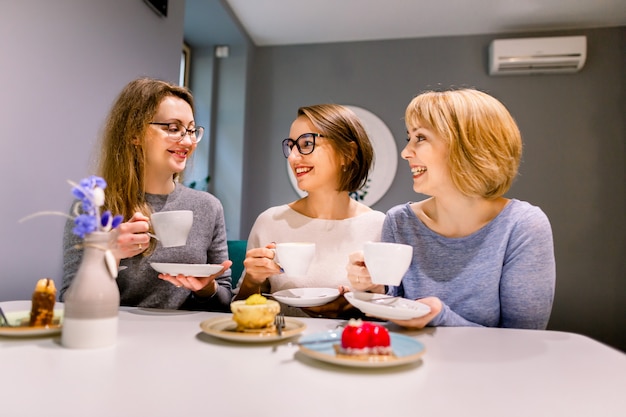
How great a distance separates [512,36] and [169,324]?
4.07 metres

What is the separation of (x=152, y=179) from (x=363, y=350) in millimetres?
1191

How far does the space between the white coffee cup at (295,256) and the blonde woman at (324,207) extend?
0.42 meters

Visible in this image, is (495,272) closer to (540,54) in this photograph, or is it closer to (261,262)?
(261,262)

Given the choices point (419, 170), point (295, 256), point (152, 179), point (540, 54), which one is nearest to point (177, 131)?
point (152, 179)

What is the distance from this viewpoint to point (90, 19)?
2057 millimetres

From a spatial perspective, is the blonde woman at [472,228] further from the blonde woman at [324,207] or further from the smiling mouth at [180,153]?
the smiling mouth at [180,153]

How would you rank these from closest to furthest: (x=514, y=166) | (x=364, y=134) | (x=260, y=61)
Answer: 1. (x=514, y=166)
2. (x=364, y=134)
3. (x=260, y=61)

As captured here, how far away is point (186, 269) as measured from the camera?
3.61 feet

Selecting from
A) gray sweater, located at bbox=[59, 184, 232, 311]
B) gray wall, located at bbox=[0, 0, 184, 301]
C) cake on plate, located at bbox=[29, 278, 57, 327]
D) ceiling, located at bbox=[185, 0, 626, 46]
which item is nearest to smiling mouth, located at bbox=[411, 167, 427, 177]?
gray sweater, located at bbox=[59, 184, 232, 311]

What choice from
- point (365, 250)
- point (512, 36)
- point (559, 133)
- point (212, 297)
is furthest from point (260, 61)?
point (365, 250)

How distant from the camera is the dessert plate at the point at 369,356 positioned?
713 millimetres

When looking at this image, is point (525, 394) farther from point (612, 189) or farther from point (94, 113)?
point (612, 189)

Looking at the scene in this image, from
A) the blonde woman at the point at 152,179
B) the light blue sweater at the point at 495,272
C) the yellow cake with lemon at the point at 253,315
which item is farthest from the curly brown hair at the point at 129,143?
the light blue sweater at the point at 495,272

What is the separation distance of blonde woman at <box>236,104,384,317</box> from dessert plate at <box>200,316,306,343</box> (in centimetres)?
51
